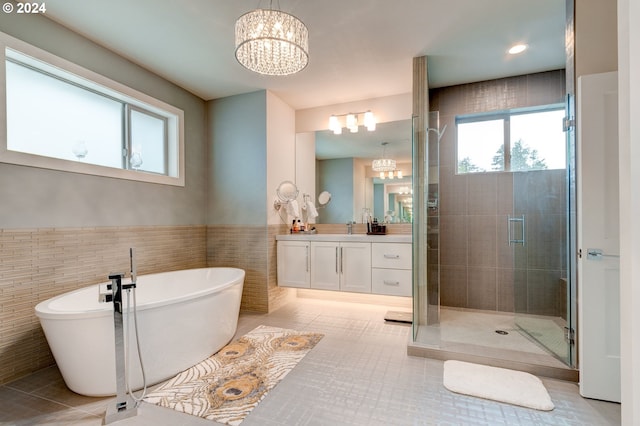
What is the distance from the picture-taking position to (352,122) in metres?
3.82

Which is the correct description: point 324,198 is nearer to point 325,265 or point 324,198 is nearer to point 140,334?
point 325,265

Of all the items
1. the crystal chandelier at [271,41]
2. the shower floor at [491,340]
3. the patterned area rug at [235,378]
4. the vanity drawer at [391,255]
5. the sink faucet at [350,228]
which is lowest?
the patterned area rug at [235,378]

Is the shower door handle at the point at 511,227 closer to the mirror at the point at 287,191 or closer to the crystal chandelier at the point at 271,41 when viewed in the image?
the mirror at the point at 287,191

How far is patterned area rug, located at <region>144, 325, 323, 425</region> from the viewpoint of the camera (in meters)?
1.75

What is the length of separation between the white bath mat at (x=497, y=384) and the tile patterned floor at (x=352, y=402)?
52 mm

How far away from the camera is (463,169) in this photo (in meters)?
3.47

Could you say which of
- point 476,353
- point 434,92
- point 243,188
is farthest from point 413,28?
point 476,353

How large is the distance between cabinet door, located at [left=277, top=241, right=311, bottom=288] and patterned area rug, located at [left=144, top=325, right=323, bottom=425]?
885 mm

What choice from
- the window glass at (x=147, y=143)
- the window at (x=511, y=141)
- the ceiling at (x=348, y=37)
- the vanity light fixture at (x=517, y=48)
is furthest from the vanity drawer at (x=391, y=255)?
the window glass at (x=147, y=143)

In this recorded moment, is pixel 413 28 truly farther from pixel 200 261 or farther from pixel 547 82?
pixel 200 261

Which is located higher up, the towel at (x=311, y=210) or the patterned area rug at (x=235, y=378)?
the towel at (x=311, y=210)

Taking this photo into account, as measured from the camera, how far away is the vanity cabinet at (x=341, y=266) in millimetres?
3316

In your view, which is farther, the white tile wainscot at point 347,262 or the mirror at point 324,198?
the mirror at point 324,198

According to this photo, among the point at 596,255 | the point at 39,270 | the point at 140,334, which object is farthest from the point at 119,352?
the point at 596,255
